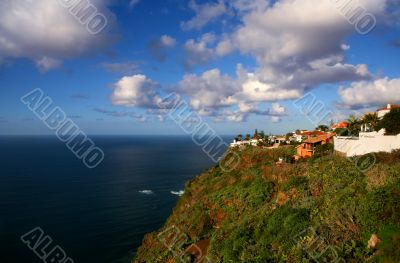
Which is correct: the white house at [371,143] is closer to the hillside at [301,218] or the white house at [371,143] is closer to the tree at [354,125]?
the hillside at [301,218]

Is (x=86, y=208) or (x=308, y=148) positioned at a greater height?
(x=308, y=148)

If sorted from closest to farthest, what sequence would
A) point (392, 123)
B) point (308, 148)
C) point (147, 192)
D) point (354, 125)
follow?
point (392, 123) → point (308, 148) → point (354, 125) → point (147, 192)

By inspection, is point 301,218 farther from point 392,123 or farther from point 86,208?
point 86,208

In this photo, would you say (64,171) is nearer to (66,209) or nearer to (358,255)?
(66,209)

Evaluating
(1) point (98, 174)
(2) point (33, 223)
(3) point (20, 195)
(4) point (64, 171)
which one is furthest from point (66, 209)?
(4) point (64, 171)

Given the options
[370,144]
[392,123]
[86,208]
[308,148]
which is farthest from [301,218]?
[86,208]

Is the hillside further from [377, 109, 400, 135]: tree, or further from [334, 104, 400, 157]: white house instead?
[377, 109, 400, 135]: tree

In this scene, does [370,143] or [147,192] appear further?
[147,192]
